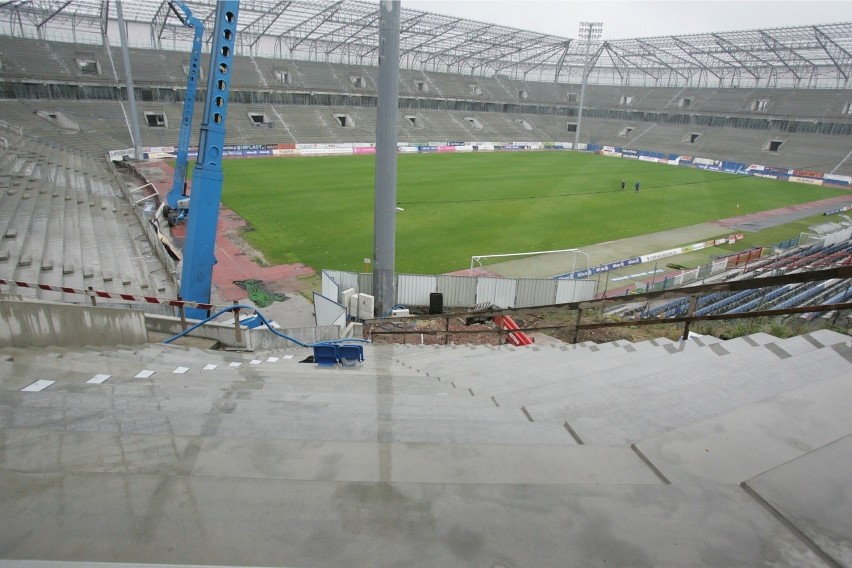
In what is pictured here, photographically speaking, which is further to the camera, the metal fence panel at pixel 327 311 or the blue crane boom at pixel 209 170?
the metal fence panel at pixel 327 311

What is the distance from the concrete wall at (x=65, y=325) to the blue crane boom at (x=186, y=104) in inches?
→ 550

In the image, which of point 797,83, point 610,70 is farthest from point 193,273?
point 610,70

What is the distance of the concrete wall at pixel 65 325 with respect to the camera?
741cm

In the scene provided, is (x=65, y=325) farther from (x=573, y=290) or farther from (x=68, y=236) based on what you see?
(x=573, y=290)

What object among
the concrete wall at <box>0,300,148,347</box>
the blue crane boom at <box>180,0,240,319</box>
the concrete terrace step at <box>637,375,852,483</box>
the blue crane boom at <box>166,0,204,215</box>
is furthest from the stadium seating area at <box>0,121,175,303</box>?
the concrete terrace step at <box>637,375,852,483</box>

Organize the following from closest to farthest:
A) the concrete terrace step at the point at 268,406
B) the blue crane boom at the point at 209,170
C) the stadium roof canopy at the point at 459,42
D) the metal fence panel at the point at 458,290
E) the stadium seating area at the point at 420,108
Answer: the concrete terrace step at the point at 268,406 → the blue crane boom at the point at 209,170 → the metal fence panel at the point at 458,290 → the stadium seating area at the point at 420,108 → the stadium roof canopy at the point at 459,42

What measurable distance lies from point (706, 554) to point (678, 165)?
67.3 metres

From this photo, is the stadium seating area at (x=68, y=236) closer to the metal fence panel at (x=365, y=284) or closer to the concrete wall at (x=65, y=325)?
the concrete wall at (x=65, y=325)

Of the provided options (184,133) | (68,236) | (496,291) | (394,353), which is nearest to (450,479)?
(394,353)

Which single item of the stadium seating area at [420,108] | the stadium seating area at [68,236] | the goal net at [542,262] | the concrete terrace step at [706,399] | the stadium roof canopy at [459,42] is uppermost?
the stadium roof canopy at [459,42]

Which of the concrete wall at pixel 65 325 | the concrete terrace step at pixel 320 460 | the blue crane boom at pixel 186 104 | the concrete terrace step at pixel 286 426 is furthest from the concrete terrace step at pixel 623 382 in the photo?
the blue crane boom at pixel 186 104

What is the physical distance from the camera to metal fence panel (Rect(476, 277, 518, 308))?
17844mm

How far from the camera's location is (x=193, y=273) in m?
12.4

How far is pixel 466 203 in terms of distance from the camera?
34250mm
